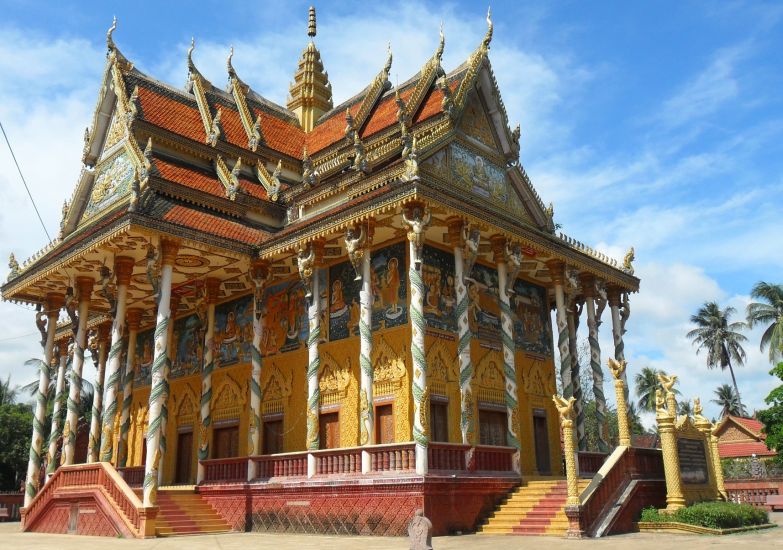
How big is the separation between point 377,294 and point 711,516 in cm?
834

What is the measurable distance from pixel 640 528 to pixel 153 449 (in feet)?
32.5

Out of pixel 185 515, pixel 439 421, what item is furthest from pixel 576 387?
pixel 185 515

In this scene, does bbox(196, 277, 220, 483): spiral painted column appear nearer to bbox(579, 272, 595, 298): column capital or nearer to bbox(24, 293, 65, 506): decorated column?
bbox(24, 293, 65, 506): decorated column

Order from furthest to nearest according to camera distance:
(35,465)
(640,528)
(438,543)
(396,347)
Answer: (35,465)
(396,347)
(640,528)
(438,543)

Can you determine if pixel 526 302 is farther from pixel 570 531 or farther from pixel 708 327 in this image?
pixel 708 327

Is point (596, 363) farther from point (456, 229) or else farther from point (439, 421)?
point (456, 229)

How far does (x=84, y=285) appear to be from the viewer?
1881 centimetres

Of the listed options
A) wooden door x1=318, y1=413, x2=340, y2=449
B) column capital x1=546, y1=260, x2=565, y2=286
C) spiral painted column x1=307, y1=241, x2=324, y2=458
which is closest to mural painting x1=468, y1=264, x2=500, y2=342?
column capital x1=546, y1=260, x2=565, y2=286

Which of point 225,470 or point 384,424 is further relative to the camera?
point 225,470

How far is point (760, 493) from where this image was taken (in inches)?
869

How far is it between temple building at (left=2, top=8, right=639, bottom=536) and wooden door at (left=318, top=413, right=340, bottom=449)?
78 mm

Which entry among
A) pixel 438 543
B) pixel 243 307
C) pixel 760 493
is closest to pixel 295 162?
pixel 243 307

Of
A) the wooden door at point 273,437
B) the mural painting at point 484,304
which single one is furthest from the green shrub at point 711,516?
the wooden door at point 273,437

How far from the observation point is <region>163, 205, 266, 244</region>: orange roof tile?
16469 millimetres
